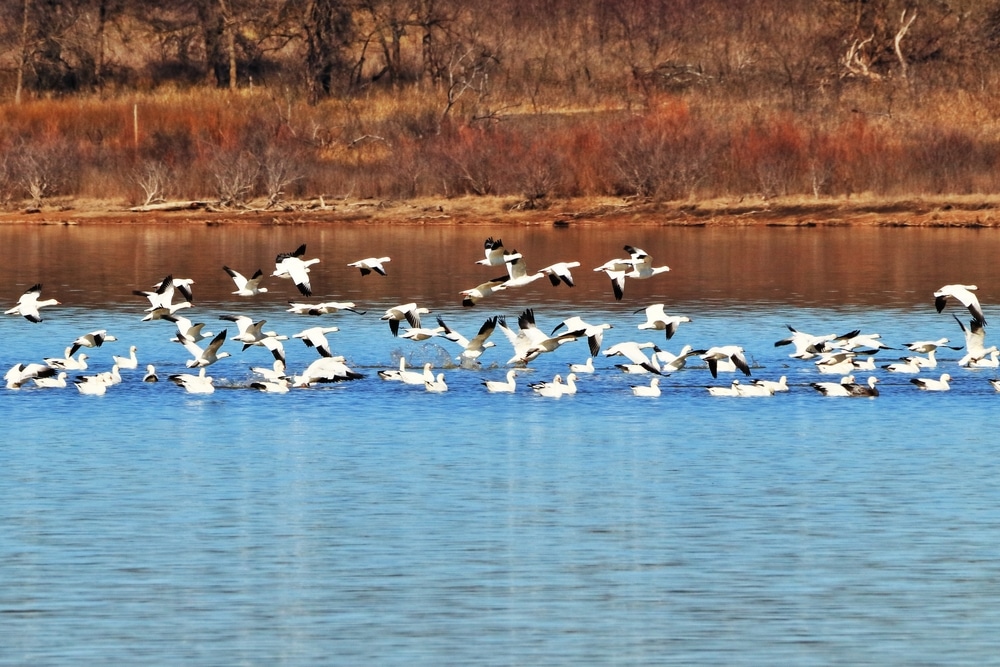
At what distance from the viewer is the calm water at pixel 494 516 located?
10523 mm

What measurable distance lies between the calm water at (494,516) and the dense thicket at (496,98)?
16.3 m

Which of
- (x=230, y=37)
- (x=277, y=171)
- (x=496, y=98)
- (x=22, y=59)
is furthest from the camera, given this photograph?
(x=230, y=37)

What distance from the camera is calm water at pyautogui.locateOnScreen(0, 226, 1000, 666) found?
34.5 ft

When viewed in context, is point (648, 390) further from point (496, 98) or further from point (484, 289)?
point (496, 98)

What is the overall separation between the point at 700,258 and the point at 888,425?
1726cm

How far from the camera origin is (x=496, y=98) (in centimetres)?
4750

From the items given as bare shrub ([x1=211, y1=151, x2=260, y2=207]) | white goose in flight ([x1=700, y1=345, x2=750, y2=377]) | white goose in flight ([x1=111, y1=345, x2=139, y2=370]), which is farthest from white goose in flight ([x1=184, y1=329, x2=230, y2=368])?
bare shrub ([x1=211, y1=151, x2=260, y2=207])

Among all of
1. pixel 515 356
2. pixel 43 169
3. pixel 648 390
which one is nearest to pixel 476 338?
pixel 515 356

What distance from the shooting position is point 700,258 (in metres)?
34.8

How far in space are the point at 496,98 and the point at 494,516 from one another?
113 feet

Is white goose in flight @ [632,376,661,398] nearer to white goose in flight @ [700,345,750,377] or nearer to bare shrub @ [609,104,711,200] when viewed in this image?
white goose in flight @ [700,345,750,377]

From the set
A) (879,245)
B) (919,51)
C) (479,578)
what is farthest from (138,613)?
(919,51)

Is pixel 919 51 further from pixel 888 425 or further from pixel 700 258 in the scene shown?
pixel 888 425

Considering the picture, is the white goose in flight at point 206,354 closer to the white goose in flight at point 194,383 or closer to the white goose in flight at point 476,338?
the white goose in flight at point 194,383
